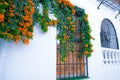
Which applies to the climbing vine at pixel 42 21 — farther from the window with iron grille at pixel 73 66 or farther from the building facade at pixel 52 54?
the building facade at pixel 52 54

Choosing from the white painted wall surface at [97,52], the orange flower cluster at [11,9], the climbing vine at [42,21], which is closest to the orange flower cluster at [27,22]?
the climbing vine at [42,21]

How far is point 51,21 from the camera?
4543 mm

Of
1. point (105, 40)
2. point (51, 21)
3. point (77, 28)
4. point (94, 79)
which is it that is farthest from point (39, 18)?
point (105, 40)

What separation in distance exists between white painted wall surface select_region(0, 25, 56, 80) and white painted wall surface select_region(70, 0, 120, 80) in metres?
1.81

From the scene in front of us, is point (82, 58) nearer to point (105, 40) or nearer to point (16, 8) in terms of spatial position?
point (105, 40)

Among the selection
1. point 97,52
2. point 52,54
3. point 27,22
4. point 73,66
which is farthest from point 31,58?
point 97,52

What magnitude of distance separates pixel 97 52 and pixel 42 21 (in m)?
2.95

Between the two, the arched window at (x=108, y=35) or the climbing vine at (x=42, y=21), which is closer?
the climbing vine at (x=42, y=21)

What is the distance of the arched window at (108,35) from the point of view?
7.49m

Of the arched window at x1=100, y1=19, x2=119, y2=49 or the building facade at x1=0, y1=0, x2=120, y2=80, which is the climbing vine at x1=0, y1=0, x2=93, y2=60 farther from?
the arched window at x1=100, y1=19, x2=119, y2=49

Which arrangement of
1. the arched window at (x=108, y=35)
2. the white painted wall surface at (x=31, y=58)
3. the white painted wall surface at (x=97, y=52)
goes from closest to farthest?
the white painted wall surface at (x=31, y=58) → the white painted wall surface at (x=97, y=52) → the arched window at (x=108, y=35)

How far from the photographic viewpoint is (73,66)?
556 centimetres

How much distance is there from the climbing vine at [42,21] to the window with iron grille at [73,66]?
142 millimetres

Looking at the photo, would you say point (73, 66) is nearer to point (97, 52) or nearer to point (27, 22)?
point (97, 52)
